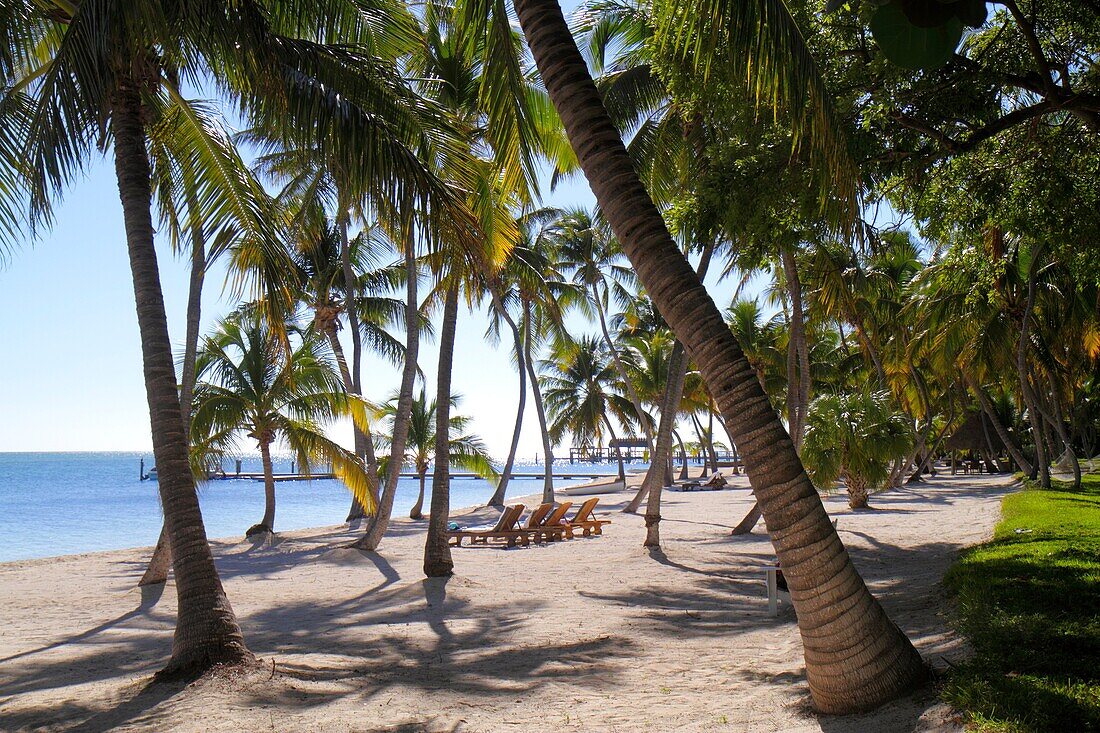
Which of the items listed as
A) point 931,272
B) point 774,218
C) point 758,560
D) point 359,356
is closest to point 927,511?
point 931,272

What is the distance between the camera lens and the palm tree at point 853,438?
18.4m

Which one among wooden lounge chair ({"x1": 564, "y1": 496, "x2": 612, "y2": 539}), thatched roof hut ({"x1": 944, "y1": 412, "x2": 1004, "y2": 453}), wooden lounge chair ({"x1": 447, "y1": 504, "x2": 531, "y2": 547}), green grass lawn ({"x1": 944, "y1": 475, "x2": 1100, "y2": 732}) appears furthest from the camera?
thatched roof hut ({"x1": 944, "y1": 412, "x2": 1004, "y2": 453})

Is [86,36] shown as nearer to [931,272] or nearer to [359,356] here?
[359,356]

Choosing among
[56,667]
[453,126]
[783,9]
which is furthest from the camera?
[453,126]

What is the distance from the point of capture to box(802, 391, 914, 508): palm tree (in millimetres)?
18406

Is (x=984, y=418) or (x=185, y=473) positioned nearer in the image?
(x=185, y=473)

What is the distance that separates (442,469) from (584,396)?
29678 mm

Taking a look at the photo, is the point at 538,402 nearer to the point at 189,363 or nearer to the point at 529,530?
the point at 529,530

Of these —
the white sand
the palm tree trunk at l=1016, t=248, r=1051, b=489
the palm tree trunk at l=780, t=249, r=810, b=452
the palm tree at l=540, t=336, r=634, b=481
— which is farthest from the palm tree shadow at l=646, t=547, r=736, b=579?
the palm tree at l=540, t=336, r=634, b=481

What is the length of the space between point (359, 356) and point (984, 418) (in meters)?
29.1

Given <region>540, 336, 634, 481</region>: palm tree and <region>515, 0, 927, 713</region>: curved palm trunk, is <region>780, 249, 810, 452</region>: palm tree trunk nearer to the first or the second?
<region>515, 0, 927, 713</region>: curved palm trunk

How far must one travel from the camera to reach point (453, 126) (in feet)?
26.3

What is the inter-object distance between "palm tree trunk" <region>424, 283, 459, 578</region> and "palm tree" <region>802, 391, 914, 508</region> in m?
9.16

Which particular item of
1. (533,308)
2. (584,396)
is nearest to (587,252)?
(533,308)
